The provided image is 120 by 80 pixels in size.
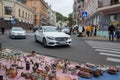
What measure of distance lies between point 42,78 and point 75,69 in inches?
64.9

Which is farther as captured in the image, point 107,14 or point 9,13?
point 9,13

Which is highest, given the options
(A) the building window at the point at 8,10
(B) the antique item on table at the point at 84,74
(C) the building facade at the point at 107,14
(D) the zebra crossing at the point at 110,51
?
(A) the building window at the point at 8,10

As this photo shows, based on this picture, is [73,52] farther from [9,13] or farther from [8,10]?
[8,10]

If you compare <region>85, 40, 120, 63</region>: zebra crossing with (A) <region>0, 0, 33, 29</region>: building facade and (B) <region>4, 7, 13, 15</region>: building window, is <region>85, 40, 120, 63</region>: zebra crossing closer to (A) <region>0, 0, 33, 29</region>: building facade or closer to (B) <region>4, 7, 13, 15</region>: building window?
(A) <region>0, 0, 33, 29</region>: building facade

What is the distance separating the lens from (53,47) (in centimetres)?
1323

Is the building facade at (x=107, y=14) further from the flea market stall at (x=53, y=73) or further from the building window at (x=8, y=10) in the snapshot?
the building window at (x=8, y=10)

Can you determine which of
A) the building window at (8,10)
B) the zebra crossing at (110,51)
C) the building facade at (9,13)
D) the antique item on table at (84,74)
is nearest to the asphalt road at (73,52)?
the zebra crossing at (110,51)

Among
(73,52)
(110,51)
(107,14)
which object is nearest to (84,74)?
(73,52)

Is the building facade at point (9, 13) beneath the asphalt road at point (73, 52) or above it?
above

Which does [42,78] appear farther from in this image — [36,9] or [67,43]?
[36,9]

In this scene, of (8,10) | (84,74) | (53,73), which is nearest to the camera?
(53,73)

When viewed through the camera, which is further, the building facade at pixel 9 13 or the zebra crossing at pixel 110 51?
the building facade at pixel 9 13

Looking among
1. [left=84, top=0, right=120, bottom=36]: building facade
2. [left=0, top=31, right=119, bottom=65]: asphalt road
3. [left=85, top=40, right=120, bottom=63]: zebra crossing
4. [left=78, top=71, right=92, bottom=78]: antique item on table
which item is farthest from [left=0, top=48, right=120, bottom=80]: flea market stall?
[left=84, top=0, right=120, bottom=36]: building facade

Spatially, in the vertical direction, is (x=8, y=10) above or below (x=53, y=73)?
above
